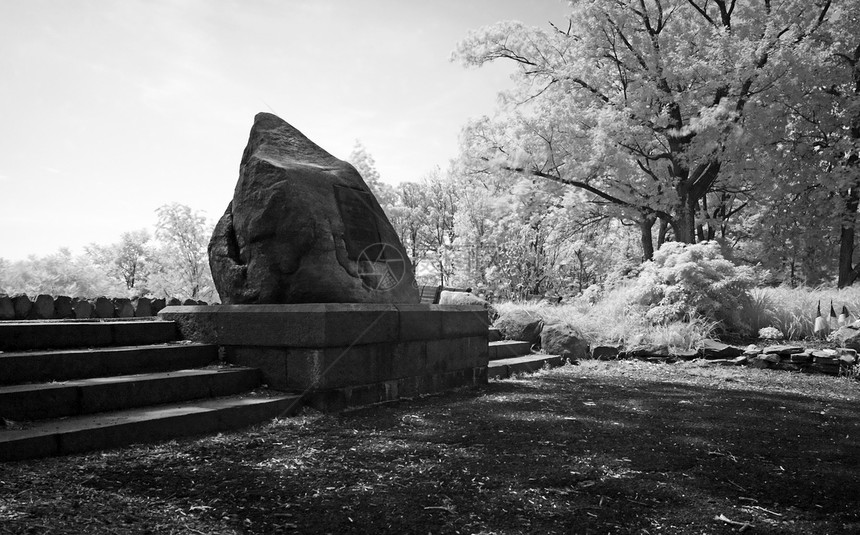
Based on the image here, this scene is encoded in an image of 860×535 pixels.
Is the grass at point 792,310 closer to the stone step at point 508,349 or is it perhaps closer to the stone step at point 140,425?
the stone step at point 508,349

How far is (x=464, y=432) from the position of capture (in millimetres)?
4227

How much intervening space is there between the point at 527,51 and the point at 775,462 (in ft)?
50.2

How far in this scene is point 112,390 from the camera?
3.98m

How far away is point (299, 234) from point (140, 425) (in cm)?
226

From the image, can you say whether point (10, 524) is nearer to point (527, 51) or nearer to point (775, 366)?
point (775, 366)

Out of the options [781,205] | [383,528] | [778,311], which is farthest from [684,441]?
[781,205]

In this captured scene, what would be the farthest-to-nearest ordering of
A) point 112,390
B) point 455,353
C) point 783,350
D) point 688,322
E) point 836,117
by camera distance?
1. point 836,117
2. point 688,322
3. point 783,350
4. point 455,353
5. point 112,390

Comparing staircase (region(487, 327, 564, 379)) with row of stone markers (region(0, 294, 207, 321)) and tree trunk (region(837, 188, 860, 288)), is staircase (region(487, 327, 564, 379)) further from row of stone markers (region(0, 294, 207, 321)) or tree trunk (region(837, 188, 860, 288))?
tree trunk (region(837, 188, 860, 288))

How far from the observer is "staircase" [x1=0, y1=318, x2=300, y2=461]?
3424mm

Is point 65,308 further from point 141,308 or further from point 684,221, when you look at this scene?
point 684,221

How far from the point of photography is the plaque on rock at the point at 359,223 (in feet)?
19.3

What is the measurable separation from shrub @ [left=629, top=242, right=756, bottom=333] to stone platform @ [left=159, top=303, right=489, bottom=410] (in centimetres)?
611

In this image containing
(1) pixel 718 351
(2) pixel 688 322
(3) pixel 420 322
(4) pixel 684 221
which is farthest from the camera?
(4) pixel 684 221

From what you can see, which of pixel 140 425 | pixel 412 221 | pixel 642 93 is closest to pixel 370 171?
pixel 412 221
